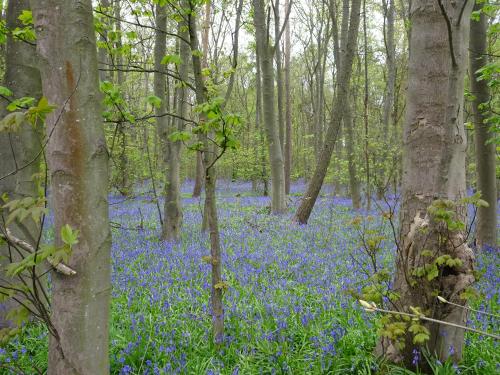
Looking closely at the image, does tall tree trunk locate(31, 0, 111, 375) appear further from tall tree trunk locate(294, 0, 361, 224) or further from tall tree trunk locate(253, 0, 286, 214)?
tall tree trunk locate(253, 0, 286, 214)

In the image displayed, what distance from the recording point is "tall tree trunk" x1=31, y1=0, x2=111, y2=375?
4.60 feet

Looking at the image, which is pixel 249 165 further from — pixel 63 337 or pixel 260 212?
pixel 63 337

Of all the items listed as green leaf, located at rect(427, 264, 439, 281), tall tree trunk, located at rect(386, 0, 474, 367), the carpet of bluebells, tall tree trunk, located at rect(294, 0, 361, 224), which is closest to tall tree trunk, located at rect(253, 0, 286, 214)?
tall tree trunk, located at rect(294, 0, 361, 224)

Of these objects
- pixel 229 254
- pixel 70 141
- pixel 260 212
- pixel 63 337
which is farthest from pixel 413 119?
pixel 260 212

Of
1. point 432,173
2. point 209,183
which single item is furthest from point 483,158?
point 209,183

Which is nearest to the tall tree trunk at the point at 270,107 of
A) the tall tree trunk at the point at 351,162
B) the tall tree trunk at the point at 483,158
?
the tall tree trunk at the point at 351,162

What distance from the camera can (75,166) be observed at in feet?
4.63

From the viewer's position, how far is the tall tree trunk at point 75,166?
4.60 ft

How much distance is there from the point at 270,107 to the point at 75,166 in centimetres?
1168

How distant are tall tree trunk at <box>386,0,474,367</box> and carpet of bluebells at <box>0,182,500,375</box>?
0.86 ft

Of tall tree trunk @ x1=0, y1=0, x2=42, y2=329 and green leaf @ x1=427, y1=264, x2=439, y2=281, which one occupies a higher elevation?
tall tree trunk @ x1=0, y1=0, x2=42, y2=329

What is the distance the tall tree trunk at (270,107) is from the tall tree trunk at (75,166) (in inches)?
433

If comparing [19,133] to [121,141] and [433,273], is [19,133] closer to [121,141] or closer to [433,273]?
[433,273]

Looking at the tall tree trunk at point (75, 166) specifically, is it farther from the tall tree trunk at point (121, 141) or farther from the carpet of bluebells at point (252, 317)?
the carpet of bluebells at point (252, 317)
